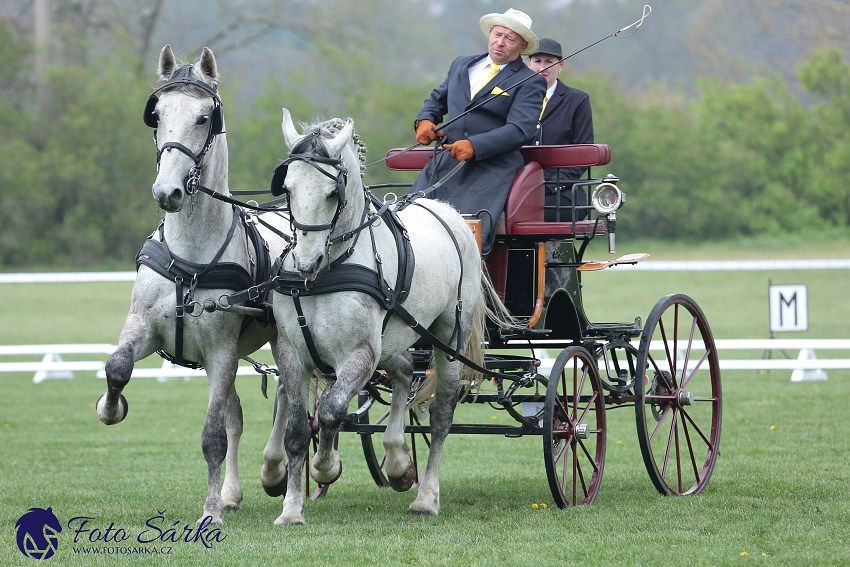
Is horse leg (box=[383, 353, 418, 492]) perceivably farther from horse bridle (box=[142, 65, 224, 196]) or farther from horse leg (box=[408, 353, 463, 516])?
horse bridle (box=[142, 65, 224, 196])

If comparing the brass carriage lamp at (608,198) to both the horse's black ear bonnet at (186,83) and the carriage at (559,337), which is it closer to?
the carriage at (559,337)

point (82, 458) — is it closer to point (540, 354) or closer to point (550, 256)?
point (550, 256)

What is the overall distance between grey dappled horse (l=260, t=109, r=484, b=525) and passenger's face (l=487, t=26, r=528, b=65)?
104 centimetres

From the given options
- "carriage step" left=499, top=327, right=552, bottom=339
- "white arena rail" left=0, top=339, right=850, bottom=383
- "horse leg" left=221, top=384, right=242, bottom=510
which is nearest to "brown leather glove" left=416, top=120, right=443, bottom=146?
"carriage step" left=499, top=327, right=552, bottom=339

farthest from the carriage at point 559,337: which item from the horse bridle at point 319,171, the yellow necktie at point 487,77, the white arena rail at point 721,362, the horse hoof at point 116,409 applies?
the white arena rail at point 721,362

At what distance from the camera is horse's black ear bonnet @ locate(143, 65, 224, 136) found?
223 inches

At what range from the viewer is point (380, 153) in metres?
35.9

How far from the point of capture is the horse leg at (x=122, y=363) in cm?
548

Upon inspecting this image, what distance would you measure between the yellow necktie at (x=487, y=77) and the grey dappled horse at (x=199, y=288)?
1747mm

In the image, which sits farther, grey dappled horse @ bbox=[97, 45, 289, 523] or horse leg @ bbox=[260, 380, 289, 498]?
horse leg @ bbox=[260, 380, 289, 498]

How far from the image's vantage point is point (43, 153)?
107 feet

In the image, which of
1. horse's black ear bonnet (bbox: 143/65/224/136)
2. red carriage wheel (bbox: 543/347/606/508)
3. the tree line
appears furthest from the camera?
the tree line

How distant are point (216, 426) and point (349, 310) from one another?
94 centimetres

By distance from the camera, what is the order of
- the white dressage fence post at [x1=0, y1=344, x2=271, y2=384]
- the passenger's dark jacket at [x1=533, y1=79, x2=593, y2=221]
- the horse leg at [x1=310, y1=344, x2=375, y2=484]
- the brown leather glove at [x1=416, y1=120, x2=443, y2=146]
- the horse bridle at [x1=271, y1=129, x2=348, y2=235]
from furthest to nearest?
the white dressage fence post at [x1=0, y1=344, x2=271, y2=384] < the passenger's dark jacket at [x1=533, y1=79, x2=593, y2=221] < the brown leather glove at [x1=416, y1=120, x2=443, y2=146] < the horse leg at [x1=310, y1=344, x2=375, y2=484] < the horse bridle at [x1=271, y1=129, x2=348, y2=235]
